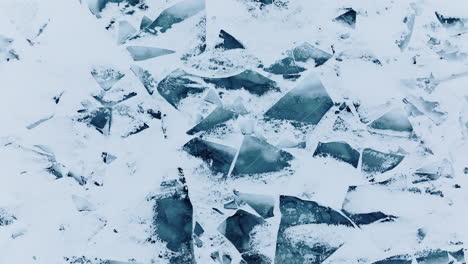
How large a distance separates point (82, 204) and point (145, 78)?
25 centimetres

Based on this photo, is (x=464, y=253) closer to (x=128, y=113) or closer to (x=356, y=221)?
(x=356, y=221)

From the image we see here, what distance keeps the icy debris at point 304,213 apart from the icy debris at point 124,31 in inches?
16.0

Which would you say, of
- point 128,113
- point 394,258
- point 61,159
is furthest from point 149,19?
point 394,258

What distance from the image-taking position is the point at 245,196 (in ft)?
2.66

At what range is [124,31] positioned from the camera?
2.83 feet

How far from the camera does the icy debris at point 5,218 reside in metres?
0.79

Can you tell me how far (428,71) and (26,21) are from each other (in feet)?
2.47

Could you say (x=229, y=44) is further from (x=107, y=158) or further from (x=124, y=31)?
(x=107, y=158)

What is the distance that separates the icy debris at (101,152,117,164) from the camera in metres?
0.81

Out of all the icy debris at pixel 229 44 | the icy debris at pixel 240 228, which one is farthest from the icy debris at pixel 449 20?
the icy debris at pixel 240 228

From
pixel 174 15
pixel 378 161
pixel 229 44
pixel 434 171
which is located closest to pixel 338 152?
pixel 378 161

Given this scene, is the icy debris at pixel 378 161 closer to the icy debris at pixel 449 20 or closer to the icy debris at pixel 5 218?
the icy debris at pixel 449 20

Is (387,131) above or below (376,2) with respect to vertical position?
below

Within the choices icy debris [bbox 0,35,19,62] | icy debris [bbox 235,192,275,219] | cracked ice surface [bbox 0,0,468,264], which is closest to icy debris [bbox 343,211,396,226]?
cracked ice surface [bbox 0,0,468,264]
